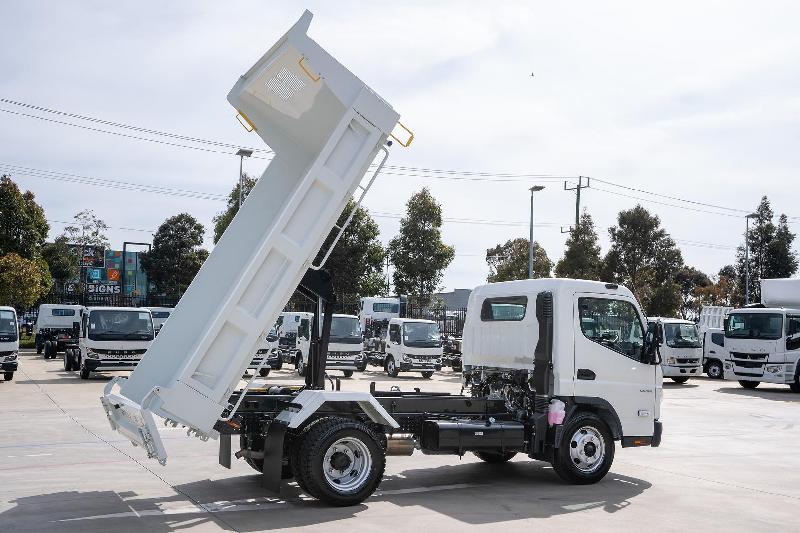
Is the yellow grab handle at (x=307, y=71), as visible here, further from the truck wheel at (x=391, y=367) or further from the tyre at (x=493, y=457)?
the truck wheel at (x=391, y=367)

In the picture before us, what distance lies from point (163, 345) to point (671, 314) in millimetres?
35685

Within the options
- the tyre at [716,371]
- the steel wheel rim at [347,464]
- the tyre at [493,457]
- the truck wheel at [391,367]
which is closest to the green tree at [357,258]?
the truck wheel at [391,367]

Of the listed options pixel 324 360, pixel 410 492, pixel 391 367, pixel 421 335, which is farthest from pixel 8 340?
pixel 410 492

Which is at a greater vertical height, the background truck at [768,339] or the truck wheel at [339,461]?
the background truck at [768,339]

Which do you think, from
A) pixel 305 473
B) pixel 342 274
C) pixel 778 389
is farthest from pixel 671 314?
pixel 305 473

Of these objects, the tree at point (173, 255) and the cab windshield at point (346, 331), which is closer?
the cab windshield at point (346, 331)

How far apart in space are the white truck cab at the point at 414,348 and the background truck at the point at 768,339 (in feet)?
32.4

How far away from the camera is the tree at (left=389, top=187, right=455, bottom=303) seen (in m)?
45.8

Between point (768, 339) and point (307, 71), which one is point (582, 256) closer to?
point (768, 339)

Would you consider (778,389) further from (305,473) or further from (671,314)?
(305,473)

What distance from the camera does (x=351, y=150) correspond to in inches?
327

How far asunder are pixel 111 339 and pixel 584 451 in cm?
1760

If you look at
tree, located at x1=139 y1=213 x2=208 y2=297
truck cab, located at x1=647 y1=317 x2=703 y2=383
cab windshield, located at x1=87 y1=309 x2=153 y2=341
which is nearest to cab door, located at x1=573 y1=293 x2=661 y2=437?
cab windshield, located at x1=87 y1=309 x2=153 y2=341

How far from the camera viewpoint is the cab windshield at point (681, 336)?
28906mm
